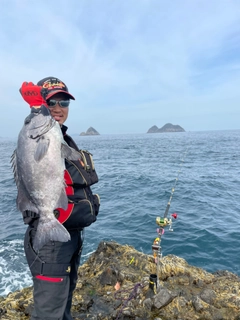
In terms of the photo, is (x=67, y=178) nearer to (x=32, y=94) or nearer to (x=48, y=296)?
(x=32, y=94)

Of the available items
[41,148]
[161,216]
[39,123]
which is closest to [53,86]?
[39,123]

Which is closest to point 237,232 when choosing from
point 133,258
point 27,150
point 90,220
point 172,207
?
point 172,207

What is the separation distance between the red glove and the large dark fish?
116mm

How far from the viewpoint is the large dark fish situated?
9.05 ft

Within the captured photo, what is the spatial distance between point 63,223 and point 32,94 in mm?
1544

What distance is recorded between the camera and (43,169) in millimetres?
2785

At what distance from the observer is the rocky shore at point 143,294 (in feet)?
14.8

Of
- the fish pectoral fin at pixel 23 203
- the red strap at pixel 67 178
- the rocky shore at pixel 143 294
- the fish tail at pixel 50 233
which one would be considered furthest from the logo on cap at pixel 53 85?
the rocky shore at pixel 143 294

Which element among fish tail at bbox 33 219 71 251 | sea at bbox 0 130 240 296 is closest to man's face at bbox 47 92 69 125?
fish tail at bbox 33 219 71 251

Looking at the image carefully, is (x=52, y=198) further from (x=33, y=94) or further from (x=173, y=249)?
(x=173, y=249)

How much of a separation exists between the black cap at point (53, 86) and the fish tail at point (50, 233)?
1.58 meters

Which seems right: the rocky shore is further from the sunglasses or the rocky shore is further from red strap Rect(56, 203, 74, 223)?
the sunglasses

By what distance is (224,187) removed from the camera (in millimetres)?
17312

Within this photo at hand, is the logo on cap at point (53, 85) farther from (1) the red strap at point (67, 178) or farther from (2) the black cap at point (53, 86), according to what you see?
(1) the red strap at point (67, 178)
